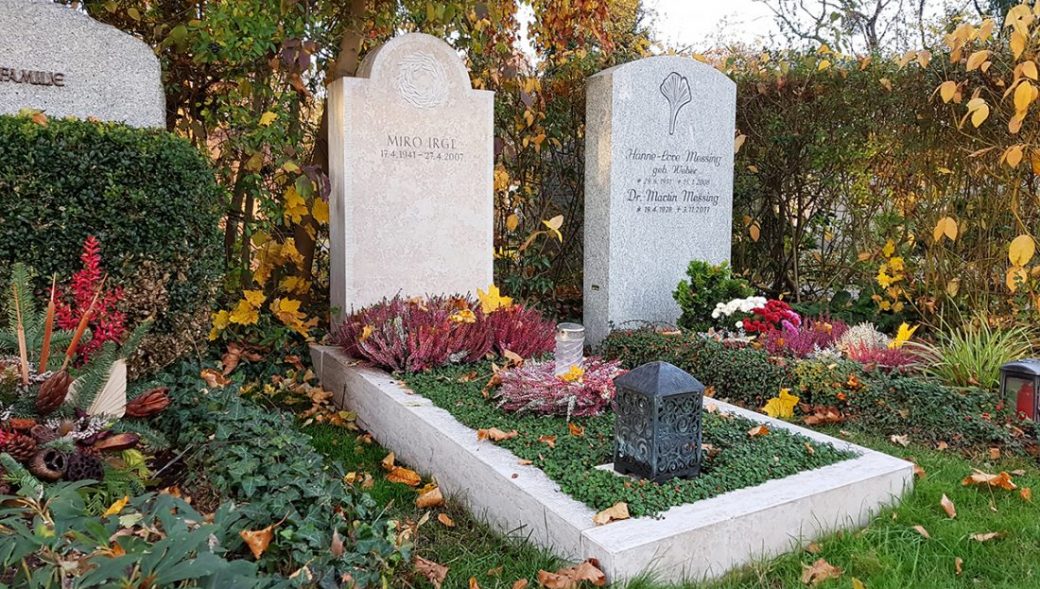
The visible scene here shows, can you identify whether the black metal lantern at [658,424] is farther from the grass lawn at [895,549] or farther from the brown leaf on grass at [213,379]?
the brown leaf on grass at [213,379]

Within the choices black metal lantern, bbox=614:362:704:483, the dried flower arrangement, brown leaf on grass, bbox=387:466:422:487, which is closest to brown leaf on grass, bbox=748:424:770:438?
black metal lantern, bbox=614:362:704:483

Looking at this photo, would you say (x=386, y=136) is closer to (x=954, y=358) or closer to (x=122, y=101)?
(x=122, y=101)

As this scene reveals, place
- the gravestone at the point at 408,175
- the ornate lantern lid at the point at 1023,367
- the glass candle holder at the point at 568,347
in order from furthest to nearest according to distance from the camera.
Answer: the gravestone at the point at 408,175
the ornate lantern lid at the point at 1023,367
the glass candle holder at the point at 568,347

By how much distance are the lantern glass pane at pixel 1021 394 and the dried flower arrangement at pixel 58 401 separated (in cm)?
379

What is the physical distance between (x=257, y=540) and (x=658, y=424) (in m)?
1.28

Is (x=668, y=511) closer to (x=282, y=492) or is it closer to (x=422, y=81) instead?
(x=282, y=492)

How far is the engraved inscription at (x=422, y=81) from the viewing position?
4918 mm

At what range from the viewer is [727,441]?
117 inches

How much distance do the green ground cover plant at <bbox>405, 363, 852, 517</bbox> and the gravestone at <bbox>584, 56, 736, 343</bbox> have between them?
2.26 meters

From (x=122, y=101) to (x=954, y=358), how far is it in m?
4.83

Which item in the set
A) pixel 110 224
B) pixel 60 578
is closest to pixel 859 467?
pixel 60 578

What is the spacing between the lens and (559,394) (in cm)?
329

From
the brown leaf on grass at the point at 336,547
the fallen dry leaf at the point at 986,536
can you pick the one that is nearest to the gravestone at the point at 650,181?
the fallen dry leaf at the point at 986,536

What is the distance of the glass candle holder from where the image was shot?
3.46 m
